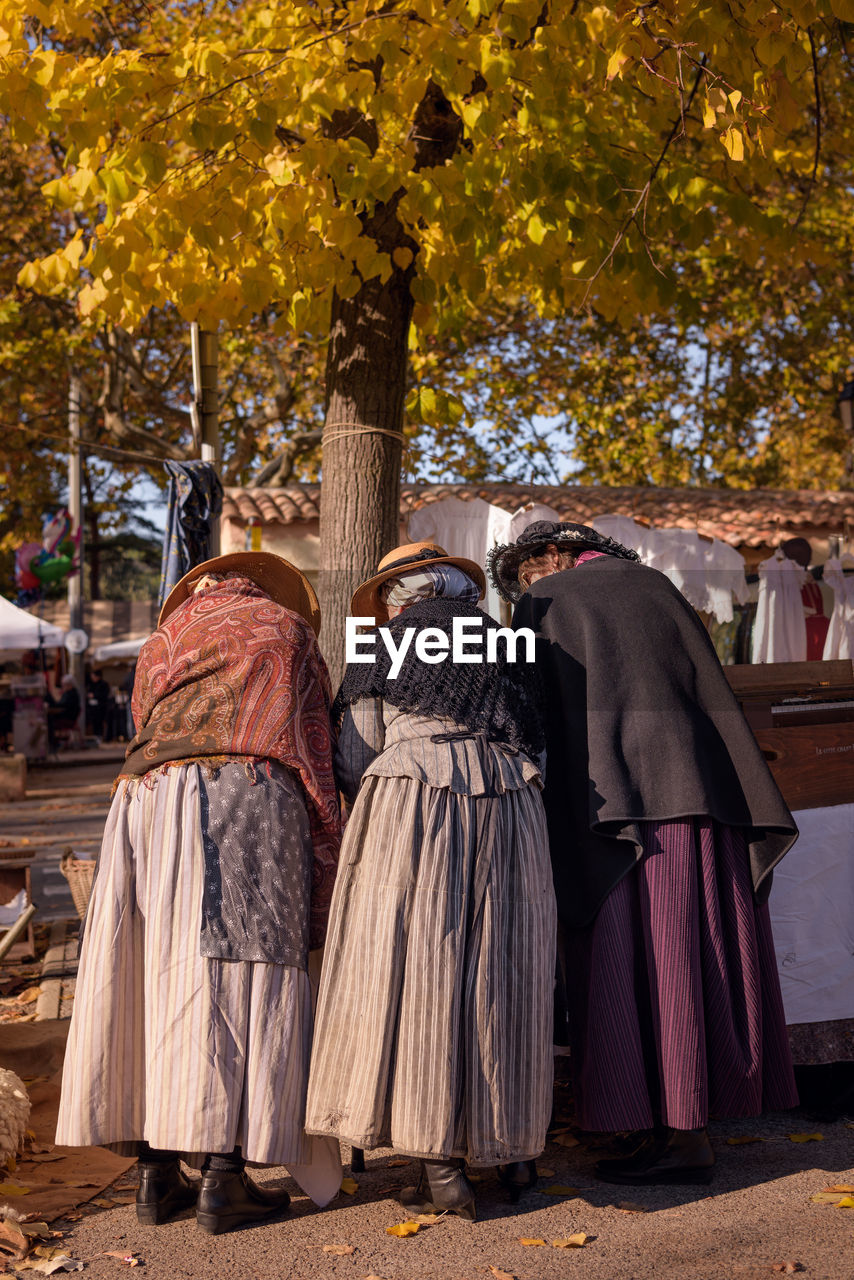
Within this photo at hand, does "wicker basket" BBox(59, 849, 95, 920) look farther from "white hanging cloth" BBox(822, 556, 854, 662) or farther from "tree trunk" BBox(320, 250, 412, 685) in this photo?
"white hanging cloth" BBox(822, 556, 854, 662)

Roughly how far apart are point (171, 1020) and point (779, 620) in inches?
285

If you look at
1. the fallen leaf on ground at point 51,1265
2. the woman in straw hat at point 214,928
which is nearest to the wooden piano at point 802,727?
the woman in straw hat at point 214,928

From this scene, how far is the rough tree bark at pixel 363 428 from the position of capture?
5645 millimetres

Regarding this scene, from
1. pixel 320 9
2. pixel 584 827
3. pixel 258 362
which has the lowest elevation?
pixel 584 827

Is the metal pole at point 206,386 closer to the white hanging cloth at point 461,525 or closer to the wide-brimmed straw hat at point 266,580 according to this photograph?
the white hanging cloth at point 461,525

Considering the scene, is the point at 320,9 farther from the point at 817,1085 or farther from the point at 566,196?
the point at 817,1085

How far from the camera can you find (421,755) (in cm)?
333

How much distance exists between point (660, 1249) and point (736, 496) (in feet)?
48.6

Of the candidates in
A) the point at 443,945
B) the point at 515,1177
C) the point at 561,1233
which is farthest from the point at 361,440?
the point at 561,1233

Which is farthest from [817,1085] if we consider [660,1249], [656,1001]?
[660,1249]

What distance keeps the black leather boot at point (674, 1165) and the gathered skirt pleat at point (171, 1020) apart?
952 millimetres

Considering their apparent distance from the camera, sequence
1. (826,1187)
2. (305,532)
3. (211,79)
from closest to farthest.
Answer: (826,1187) → (211,79) → (305,532)

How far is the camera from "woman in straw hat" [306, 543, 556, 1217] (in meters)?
3.12

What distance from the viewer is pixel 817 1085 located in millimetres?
4070
